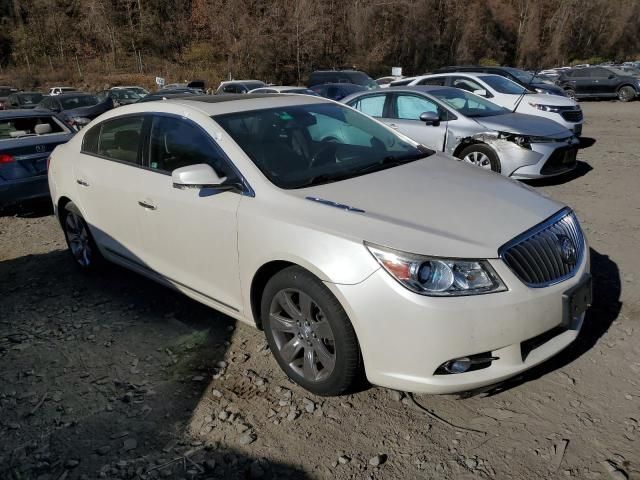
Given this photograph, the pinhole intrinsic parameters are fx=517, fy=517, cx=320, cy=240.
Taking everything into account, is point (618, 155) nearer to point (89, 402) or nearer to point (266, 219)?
point (266, 219)

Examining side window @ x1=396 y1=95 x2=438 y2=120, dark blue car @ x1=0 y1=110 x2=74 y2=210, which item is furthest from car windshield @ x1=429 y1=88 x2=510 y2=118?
dark blue car @ x1=0 y1=110 x2=74 y2=210

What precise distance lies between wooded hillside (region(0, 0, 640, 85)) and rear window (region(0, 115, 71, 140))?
118ft

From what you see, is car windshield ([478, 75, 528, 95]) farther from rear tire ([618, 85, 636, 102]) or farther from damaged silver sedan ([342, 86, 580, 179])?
rear tire ([618, 85, 636, 102])

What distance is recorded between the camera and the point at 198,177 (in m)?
2.96

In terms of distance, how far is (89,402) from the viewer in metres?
2.94

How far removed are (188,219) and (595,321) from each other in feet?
9.00

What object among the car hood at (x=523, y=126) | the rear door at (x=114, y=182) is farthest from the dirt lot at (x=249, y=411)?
the car hood at (x=523, y=126)

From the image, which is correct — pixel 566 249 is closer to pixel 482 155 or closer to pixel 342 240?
pixel 342 240

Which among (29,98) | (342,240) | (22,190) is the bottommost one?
(29,98)

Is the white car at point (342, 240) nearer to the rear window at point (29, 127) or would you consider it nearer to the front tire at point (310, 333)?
the front tire at point (310, 333)

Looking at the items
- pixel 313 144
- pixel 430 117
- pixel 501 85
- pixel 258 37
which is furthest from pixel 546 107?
pixel 258 37

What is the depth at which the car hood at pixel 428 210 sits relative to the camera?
2.45 m

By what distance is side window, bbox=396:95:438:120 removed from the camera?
7.38m

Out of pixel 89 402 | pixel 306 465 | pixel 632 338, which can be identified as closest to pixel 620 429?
pixel 632 338
